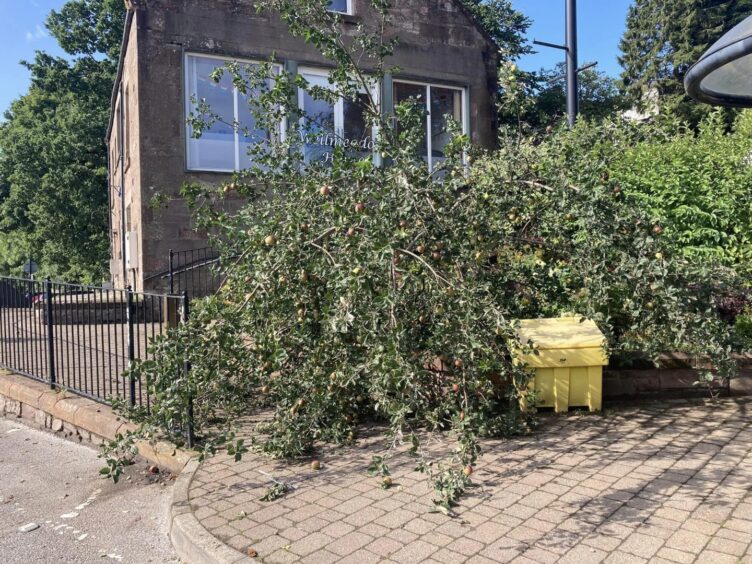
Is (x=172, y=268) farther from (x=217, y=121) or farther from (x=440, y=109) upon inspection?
(x=440, y=109)

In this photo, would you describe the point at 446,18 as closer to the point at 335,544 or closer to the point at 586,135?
the point at 586,135

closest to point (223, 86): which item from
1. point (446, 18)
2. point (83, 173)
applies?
point (446, 18)

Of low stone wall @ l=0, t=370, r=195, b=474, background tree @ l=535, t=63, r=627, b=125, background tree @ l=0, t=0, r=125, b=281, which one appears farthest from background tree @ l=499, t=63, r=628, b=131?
background tree @ l=0, t=0, r=125, b=281

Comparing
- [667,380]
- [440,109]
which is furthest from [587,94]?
[667,380]

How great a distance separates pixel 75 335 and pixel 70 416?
1.21m

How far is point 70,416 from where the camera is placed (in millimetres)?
6094

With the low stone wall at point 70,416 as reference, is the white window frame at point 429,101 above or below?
above

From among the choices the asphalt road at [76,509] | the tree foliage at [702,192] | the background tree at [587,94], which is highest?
the background tree at [587,94]

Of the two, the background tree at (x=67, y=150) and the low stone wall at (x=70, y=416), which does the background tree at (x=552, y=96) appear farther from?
the background tree at (x=67, y=150)

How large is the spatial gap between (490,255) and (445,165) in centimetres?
87

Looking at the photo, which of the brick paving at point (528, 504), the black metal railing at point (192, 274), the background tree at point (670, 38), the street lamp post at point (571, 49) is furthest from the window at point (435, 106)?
the background tree at point (670, 38)

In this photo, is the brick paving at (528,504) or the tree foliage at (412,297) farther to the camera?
the tree foliage at (412,297)

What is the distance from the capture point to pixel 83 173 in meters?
26.2

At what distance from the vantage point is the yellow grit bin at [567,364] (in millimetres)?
5387
